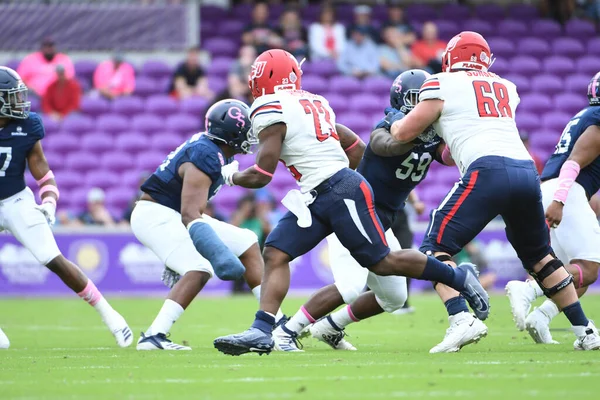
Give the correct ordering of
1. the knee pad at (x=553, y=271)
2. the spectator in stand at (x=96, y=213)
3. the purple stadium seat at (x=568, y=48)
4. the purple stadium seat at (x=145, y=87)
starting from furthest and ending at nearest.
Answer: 1. the purple stadium seat at (x=568, y=48)
2. the purple stadium seat at (x=145, y=87)
3. the spectator in stand at (x=96, y=213)
4. the knee pad at (x=553, y=271)

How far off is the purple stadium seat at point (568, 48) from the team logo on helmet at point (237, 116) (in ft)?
45.4

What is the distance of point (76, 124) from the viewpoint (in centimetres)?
1772

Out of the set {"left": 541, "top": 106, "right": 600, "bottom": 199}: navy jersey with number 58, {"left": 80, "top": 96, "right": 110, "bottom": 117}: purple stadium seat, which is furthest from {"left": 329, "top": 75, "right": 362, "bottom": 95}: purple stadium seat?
{"left": 541, "top": 106, "right": 600, "bottom": 199}: navy jersey with number 58

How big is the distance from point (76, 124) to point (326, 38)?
15.5 ft

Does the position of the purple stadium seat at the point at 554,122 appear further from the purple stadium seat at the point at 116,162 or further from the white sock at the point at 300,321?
the white sock at the point at 300,321

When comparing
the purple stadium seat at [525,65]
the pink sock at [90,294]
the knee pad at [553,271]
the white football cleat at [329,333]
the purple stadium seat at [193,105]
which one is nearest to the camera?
the knee pad at [553,271]

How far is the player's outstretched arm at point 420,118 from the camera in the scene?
21.9 feet

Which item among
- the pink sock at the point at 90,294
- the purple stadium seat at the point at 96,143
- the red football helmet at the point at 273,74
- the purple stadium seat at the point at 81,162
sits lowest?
the purple stadium seat at the point at 81,162

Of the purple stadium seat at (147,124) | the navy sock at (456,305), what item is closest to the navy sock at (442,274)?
the navy sock at (456,305)

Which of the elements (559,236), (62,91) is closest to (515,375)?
(559,236)

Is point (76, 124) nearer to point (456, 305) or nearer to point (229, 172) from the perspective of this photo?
point (229, 172)

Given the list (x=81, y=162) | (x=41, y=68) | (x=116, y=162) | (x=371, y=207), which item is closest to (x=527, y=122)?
(x=116, y=162)

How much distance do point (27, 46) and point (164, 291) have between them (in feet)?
20.8

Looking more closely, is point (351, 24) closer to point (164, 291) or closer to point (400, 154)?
point (164, 291)
